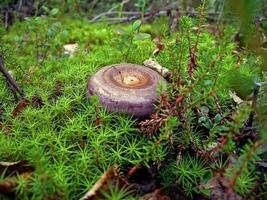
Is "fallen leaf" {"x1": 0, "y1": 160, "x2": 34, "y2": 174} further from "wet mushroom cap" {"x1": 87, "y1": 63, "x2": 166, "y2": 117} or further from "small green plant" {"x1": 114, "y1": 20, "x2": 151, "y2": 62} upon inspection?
"small green plant" {"x1": 114, "y1": 20, "x2": 151, "y2": 62}

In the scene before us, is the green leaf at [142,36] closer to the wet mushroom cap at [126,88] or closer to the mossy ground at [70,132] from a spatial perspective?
the mossy ground at [70,132]

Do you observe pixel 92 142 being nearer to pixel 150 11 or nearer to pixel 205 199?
pixel 205 199

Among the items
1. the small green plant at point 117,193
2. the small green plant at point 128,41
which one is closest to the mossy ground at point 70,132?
the small green plant at point 128,41

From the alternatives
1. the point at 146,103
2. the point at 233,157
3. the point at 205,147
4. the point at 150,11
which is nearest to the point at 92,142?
the point at 146,103

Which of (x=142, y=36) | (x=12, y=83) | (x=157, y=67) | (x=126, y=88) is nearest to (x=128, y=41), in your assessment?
(x=142, y=36)

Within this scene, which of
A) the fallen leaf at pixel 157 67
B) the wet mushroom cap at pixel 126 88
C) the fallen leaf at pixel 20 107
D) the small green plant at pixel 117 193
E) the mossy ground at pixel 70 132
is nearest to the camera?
the small green plant at pixel 117 193

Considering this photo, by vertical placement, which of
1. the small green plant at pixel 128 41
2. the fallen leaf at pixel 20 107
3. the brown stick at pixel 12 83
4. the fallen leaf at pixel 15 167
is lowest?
the fallen leaf at pixel 15 167

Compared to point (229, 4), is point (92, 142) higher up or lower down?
lower down
